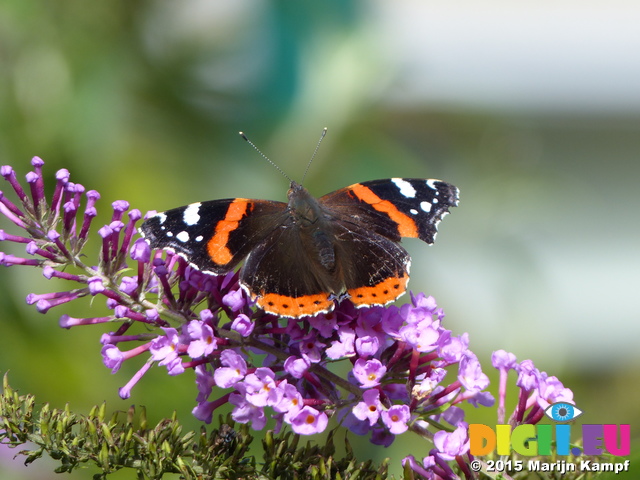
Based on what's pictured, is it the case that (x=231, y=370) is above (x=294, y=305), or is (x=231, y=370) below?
below

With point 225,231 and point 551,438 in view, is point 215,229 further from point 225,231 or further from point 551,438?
point 551,438

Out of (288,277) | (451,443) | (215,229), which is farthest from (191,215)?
(451,443)

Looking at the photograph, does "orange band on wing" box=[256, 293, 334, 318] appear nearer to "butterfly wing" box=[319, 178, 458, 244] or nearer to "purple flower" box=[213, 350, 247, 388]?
"purple flower" box=[213, 350, 247, 388]

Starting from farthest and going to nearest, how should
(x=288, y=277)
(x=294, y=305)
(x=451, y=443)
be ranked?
1. (x=288, y=277)
2. (x=294, y=305)
3. (x=451, y=443)

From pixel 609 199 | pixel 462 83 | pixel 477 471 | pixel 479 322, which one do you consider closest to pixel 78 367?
pixel 477 471

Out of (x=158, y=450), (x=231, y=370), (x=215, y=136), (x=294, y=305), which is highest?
(x=215, y=136)

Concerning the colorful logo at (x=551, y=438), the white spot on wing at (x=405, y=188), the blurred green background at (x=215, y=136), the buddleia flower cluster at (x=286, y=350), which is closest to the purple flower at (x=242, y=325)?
the buddleia flower cluster at (x=286, y=350)
